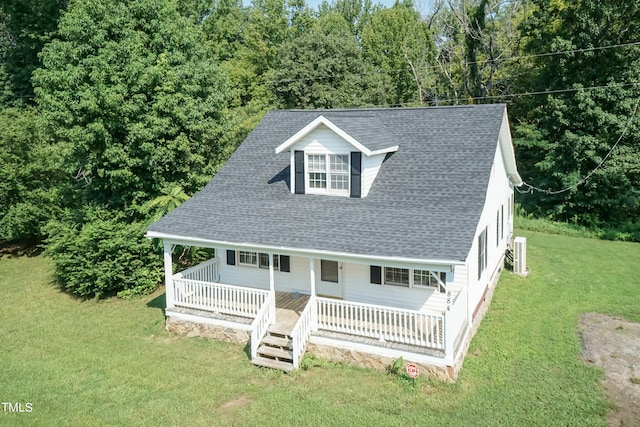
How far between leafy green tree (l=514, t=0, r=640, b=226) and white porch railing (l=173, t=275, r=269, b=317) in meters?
21.4

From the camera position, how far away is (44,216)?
83.1 feet

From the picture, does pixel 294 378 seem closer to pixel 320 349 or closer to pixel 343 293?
pixel 320 349

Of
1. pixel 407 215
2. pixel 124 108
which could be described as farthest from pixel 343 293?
pixel 124 108

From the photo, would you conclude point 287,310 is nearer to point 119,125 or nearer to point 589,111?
point 119,125

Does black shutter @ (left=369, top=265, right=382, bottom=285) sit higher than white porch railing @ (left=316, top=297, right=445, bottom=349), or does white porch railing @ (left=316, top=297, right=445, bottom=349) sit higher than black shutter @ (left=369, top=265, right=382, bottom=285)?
black shutter @ (left=369, top=265, right=382, bottom=285)

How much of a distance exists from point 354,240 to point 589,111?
69.2 feet

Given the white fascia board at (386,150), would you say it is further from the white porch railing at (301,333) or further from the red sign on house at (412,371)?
the red sign on house at (412,371)

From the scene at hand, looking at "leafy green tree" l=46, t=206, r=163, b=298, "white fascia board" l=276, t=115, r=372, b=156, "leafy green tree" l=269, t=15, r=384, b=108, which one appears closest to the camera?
"white fascia board" l=276, t=115, r=372, b=156

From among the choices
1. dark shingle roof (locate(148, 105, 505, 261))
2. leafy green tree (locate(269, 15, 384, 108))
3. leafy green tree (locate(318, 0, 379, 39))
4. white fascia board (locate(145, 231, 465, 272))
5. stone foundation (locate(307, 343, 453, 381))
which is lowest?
stone foundation (locate(307, 343, 453, 381))

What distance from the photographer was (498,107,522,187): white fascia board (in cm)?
1635

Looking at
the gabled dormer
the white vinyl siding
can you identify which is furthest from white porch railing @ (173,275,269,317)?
the white vinyl siding

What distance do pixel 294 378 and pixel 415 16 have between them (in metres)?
44.8

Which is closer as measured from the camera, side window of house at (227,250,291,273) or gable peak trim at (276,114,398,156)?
gable peak trim at (276,114,398,156)

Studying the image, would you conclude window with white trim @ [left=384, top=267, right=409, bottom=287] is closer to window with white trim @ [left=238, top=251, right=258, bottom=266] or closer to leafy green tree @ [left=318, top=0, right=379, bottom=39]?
window with white trim @ [left=238, top=251, right=258, bottom=266]
